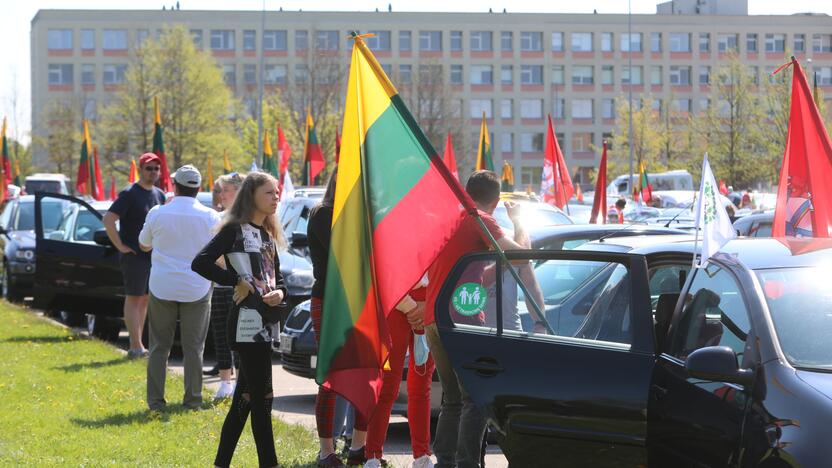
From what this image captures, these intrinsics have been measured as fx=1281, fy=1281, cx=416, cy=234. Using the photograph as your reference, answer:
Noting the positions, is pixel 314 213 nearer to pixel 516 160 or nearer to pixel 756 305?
pixel 756 305

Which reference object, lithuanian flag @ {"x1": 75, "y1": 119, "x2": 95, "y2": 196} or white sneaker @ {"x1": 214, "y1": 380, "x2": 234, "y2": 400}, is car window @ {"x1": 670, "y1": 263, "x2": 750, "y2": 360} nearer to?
white sneaker @ {"x1": 214, "y1": 380, "x2": 234, "y2": 400}

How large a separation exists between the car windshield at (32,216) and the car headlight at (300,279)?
10231mm

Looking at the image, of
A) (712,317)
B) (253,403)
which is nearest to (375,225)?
(253,403)

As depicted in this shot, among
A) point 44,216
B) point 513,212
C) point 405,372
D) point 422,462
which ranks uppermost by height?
point 513,212

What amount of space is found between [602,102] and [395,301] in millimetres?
97808

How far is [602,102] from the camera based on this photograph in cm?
10194

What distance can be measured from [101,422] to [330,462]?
2301 millimetres

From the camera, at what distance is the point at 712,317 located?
5328 mm

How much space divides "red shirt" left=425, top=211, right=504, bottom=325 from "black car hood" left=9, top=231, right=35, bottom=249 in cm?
1552

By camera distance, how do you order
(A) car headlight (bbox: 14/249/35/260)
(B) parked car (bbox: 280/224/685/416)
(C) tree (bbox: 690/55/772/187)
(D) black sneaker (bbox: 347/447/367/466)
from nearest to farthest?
(D) black sneaker (bbox: 347/447/367/466)
(B) parked car (bbox: 280/224/685/416)
(A) car headlight (bbox: 14/249/35/260)
(C) tree (bbox: 690/55/772/187)

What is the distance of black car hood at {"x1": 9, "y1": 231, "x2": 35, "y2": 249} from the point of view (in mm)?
20516

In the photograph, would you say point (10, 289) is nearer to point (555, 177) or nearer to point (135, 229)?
→ point (555, 177)

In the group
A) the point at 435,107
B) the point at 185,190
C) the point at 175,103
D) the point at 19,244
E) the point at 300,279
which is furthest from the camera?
the point at 435,107

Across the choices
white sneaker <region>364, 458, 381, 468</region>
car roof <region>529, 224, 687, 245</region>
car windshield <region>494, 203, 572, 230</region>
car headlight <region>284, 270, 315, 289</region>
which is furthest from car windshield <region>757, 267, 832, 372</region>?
car windshield <region>494, 203, 572, 230</region>
